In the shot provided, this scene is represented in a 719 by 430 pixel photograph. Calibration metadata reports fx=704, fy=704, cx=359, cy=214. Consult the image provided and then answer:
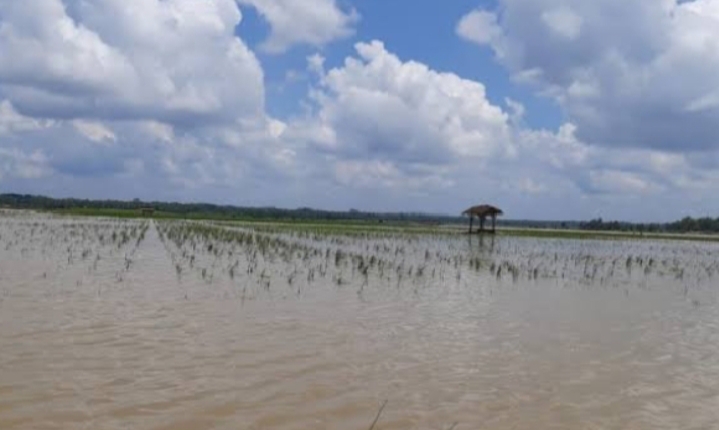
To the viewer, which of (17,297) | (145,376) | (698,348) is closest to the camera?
(145,376)

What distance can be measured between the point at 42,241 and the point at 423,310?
17660 mm

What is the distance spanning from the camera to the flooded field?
19.4 ft

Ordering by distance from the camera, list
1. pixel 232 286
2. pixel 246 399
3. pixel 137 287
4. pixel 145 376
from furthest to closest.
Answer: pixel 232 286 < pixel 137 287 < pixel 145 376 < pixel 246 399

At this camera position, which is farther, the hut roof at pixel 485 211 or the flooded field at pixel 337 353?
the hut roof at pixel 485 211

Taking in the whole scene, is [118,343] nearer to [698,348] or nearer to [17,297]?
[17,297]

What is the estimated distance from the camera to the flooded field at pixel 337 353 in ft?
19.4

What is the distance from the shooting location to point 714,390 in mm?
7398

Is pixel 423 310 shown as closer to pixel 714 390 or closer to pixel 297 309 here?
pixel 297 309

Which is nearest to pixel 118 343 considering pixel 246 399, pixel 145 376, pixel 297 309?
pixel 145 376

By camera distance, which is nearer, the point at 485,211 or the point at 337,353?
the point at 337,353

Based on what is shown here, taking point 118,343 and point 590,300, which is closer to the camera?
point 118,343

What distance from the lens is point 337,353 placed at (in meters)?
8.21

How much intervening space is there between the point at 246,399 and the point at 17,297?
21.2 feet

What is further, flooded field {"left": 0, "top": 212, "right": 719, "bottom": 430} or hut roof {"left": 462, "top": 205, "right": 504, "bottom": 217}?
hut roof {"left": 462, "top": 205, "right": 504, "bottom": 217}
